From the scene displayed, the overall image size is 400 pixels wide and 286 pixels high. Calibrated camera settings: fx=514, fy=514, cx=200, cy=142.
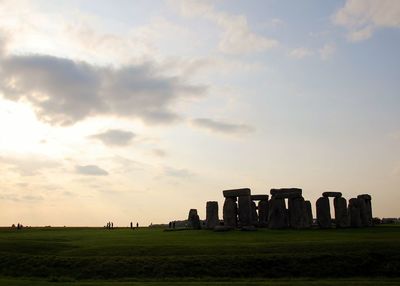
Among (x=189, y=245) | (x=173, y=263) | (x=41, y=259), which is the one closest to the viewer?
(x=173, y=263)

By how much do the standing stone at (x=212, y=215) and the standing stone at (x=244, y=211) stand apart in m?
2.17

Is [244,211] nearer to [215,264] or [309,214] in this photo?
[309,214]

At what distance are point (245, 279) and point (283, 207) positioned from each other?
2071 centimetres

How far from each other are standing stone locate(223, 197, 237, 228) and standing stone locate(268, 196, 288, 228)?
10.1ft

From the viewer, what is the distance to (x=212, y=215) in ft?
148

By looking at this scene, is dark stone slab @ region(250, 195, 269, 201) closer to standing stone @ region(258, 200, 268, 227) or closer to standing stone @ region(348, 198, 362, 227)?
standing stone @ region(258, 200, 268, 227)

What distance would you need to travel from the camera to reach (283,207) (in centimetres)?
4381

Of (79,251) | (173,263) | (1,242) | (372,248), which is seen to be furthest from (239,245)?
(1,242)

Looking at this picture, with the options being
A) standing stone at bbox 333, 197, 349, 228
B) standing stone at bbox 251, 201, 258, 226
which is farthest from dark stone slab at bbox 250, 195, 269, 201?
standing stone at bbox 333, 197, 349, 228

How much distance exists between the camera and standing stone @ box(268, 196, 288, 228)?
4322 centimetres

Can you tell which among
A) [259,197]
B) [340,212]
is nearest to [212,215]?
[259,197]

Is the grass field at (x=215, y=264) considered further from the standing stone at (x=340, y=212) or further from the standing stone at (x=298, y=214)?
the standing stone at (x=340, y=212)

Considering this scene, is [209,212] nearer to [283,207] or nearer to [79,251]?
[283,207]

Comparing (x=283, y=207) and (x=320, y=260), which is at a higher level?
(x=283, y=207)
